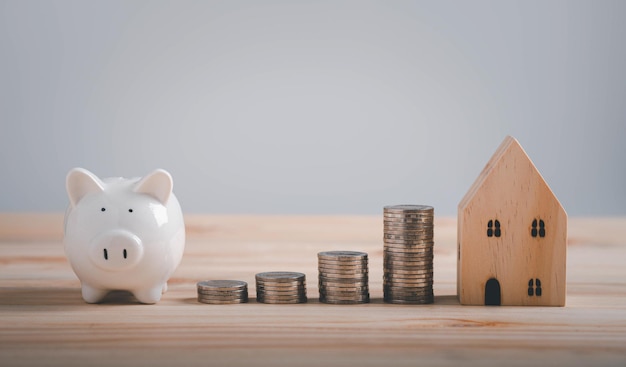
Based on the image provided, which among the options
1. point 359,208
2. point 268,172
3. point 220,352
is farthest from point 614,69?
point 220,352

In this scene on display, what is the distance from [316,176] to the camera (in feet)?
8.02

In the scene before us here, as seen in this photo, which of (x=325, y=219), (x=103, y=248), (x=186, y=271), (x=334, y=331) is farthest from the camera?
(x=325, y=219)

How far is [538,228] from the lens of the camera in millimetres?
1484

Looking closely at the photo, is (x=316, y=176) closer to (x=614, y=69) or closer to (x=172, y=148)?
(x=172, y=148)

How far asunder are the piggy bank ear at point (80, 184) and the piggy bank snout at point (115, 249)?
0.09 metres

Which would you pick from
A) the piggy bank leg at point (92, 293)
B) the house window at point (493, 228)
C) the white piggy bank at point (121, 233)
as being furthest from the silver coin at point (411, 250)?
the piggy bank leg at point (92, 293)

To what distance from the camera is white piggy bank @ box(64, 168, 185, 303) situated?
1.44 meters

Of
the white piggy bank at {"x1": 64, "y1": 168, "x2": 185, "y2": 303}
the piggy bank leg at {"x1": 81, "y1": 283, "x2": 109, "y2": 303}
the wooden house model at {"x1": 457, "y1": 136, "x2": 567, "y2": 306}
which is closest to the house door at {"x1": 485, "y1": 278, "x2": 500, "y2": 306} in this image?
the wooden house model at {"x1": 457, "y1": 136, "x2": 567, "y2": 306}

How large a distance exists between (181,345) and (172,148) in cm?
126

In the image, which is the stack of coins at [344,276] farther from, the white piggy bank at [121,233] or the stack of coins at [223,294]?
the white piggy bank at [121,233]

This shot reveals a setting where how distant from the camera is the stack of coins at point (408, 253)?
4.91 feet

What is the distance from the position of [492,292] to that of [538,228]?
0.13 meters

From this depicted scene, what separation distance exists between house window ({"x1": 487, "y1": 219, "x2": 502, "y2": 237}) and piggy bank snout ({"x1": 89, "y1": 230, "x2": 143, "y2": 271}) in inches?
22.4

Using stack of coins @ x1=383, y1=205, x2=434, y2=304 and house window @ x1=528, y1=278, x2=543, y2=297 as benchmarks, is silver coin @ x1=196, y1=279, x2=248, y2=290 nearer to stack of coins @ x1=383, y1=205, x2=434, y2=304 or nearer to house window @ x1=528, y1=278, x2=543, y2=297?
stack of coins @ x1=383, y1=205, x2=434, y2=304
